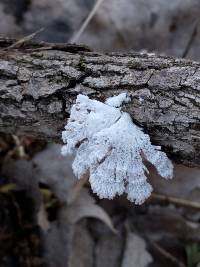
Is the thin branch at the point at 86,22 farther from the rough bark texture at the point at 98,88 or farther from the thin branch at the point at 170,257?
the thin branch at the point at 170,257

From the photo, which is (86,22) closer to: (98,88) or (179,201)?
(179,201)

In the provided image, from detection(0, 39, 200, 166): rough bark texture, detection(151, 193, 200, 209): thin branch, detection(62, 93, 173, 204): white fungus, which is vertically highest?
detection(0, 39, 200, 166): rough bark texture

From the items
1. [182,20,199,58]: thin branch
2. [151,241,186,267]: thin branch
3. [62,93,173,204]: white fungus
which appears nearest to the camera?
[62,93,173,204]: white fungus

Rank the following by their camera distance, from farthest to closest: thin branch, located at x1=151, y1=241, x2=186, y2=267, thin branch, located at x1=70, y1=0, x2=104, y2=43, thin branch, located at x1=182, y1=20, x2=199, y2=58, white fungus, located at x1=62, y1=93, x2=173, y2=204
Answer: thin branch, located at x1=182, y1=20, x2=199, y2=58 → thin branch, located at x1=70, y1=0, x2=104, y2=43 → thin branch, located at x1=151, y1=241, x2=186, y2=267 → white fungus, located at x1=62, y1=93, x2=173, y2=204

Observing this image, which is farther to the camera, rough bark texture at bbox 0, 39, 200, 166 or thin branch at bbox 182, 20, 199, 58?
thin branch at bbox 182, 20, 199, 58

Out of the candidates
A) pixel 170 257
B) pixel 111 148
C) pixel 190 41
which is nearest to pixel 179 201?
pixel 170 257

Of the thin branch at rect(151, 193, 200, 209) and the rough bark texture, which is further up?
the rough bark texture

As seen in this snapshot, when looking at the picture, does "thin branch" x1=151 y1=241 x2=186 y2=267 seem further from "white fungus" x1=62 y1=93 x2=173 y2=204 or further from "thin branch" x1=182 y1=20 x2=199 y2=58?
"thin branch" x1=182 y1=20 x2=199 y2=58

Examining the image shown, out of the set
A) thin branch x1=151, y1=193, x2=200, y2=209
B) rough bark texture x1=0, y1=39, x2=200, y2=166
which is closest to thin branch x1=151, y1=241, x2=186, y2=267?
thin branch x1=151, y1=193, x2=200, y2=209
